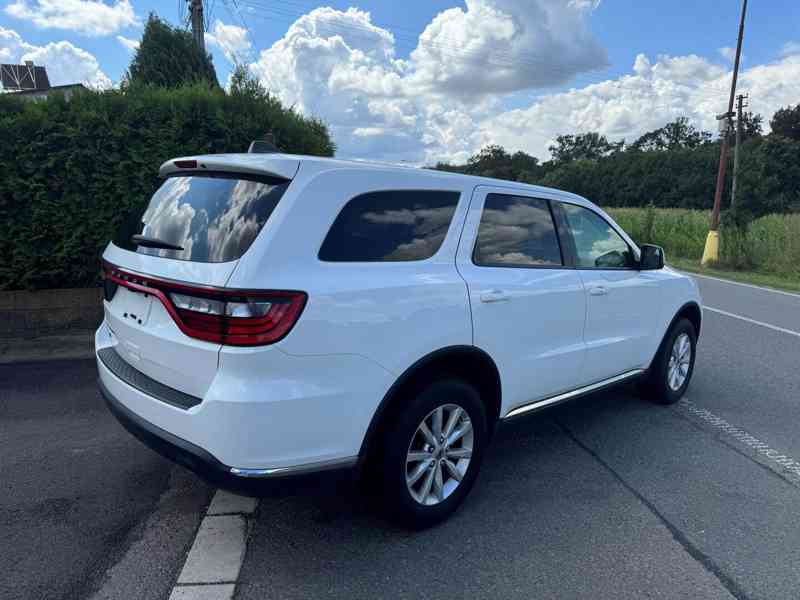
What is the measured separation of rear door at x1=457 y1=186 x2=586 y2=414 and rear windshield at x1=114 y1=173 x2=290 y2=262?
1.09 m

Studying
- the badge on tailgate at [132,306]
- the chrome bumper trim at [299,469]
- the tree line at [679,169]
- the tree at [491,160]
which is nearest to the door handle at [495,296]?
the chrome bumper trim at [299,469]

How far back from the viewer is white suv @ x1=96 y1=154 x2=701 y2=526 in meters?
2.32

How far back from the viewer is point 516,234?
3.48 meters

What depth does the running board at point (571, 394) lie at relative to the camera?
3.50 metres

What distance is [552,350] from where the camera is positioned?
3.61 meters

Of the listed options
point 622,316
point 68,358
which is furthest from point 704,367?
point 68,358

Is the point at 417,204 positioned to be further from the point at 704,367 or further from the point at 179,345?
the point at 704,367

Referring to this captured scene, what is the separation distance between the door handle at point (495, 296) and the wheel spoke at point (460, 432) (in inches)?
26.1

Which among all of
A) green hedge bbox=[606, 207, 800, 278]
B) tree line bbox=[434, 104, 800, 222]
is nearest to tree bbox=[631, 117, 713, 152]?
tree line bbox=[434, 104, 800, 222]

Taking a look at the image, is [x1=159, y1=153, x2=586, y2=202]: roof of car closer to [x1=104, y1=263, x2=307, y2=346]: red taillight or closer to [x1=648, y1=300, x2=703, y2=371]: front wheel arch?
[x1=104, y1=263, x2=307, y2=346]: red taillight

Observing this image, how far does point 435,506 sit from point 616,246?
7.96ft

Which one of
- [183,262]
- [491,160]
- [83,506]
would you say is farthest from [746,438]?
[491,160]

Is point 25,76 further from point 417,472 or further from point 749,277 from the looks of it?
point 417,472

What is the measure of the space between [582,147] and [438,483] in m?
134
